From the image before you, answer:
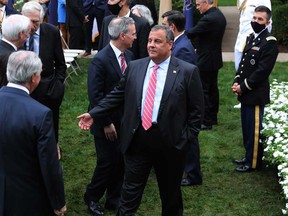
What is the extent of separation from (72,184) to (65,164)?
0.74 m

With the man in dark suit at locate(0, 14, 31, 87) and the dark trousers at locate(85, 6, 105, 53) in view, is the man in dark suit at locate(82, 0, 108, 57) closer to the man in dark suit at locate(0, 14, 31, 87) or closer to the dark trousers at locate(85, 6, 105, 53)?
the dark trousers at locate(85, 6, 105, 53)

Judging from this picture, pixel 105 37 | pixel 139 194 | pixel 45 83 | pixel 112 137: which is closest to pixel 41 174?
pixel 139 194

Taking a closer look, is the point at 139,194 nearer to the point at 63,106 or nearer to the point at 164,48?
the point at 164,48

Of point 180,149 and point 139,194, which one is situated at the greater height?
point 180,149

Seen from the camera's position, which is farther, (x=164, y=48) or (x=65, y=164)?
(x=65, y=164)

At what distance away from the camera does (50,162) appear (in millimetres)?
4504

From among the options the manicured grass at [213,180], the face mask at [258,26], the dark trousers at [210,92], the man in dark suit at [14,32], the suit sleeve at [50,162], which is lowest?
the manicured grass at [213,180]

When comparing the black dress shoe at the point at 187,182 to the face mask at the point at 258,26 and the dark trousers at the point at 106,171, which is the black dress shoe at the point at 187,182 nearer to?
the dark trousers at the point at 106,171

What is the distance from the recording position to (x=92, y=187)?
21.1 ft

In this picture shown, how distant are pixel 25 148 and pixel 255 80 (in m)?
3.63

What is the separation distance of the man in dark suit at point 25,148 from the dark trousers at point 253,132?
3505 millimetres

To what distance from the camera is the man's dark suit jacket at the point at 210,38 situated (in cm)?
908

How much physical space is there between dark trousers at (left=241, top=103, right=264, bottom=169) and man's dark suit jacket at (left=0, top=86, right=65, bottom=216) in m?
3.51

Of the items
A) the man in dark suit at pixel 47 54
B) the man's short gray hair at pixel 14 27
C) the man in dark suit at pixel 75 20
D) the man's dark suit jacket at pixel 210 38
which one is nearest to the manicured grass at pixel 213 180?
the man's dark suit jacket at pixel 210 38
